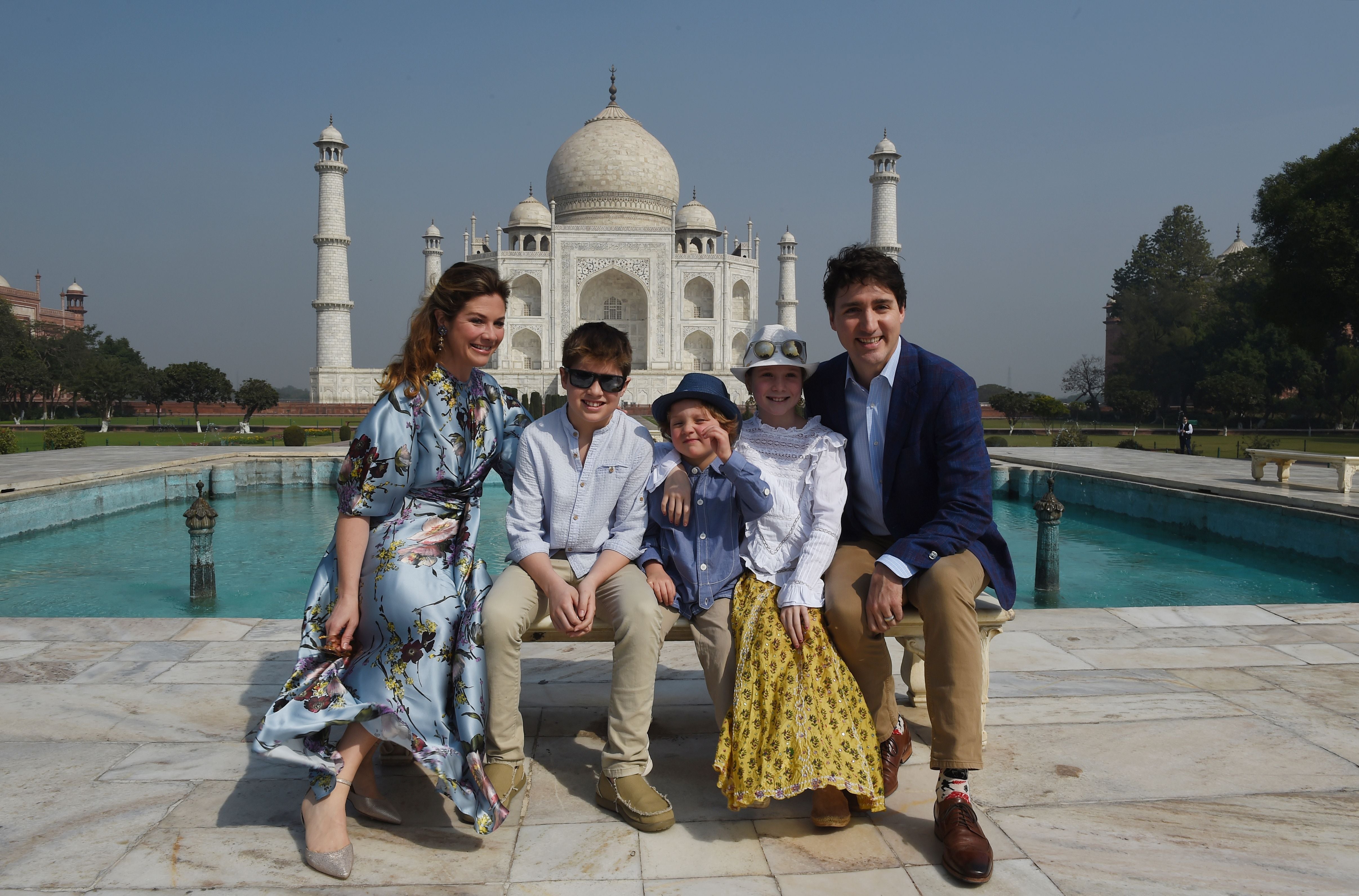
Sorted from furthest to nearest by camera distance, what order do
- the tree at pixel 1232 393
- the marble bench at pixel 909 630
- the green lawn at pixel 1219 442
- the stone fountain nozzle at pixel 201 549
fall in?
1. the tree at pixel 1232 393
2. the green lawn at pixel 1219 442
3. the stone fountain nozzle at pixel 201 549
4. the marble bench at pixel 909 630

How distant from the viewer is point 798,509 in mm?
2070

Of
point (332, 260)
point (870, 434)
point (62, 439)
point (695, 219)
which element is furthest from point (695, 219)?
point (870, 434)

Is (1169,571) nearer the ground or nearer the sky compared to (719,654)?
nearer the ground

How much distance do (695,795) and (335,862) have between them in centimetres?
75

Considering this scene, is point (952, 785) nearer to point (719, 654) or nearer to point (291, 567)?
point (719, 654)

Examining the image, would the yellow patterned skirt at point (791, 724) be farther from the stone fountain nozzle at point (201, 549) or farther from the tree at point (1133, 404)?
the tree at point (1133, 404)

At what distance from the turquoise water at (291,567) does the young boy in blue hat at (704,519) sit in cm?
336

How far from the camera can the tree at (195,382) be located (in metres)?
20.6

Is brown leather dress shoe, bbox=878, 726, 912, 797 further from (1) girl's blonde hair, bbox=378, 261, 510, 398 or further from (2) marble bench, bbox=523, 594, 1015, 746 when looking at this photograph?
(1) girl's blonde hair, bbox=378, 261, 510, 398

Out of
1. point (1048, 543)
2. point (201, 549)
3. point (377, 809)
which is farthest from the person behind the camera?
point (1048, 543)

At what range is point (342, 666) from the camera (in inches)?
72.9

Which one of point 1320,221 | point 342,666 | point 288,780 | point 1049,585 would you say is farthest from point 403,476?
point 1320,221

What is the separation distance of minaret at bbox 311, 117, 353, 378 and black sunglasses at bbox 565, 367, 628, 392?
2659 cm

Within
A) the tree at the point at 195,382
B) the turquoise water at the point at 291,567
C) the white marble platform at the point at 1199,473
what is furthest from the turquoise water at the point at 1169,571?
the tree at the point at 195,382
